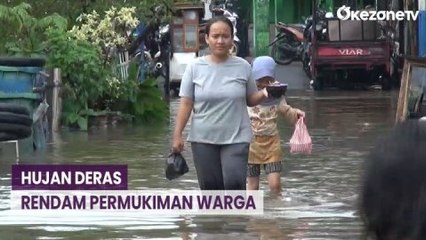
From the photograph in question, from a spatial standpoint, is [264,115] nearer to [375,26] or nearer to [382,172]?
[382,172]

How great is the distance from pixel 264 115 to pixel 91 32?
743cm

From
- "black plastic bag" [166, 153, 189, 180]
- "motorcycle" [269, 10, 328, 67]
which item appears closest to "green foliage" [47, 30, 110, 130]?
"black plastic bag" [166, 153, 189, 180]

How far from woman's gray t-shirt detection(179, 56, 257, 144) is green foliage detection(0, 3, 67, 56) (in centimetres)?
699

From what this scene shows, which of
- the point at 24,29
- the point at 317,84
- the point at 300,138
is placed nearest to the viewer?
the point at 300,138

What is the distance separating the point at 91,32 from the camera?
1675cm

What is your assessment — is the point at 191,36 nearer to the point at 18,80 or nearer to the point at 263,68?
the point at 18,80

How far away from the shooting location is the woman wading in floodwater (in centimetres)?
788

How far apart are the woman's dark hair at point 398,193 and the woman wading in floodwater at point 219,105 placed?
5933 millimetres

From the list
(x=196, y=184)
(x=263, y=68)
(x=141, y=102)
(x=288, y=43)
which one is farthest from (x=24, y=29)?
(x=288, y=43)

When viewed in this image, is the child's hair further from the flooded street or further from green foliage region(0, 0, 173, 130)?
green foliage region(0, 0, 173, 130)

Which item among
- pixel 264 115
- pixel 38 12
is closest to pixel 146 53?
pixel 38 12

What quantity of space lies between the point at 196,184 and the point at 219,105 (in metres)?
2.96

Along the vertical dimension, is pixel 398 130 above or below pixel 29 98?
above

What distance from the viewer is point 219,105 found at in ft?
25.9
